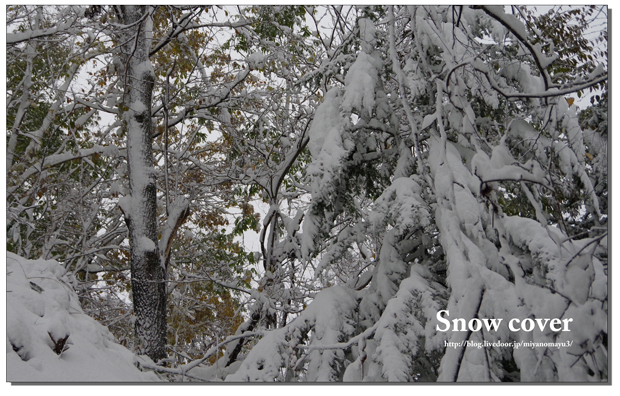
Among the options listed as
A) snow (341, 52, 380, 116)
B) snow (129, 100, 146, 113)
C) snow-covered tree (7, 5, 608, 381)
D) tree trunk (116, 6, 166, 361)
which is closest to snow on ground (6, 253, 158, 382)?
snow-covered tree (7, 5, 608, 381)

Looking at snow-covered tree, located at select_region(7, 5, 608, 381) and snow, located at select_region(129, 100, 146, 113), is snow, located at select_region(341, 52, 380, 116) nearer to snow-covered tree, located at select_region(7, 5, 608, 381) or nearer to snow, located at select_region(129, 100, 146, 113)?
snow-covered tree, located at select_region(7, 5, 608, 381)

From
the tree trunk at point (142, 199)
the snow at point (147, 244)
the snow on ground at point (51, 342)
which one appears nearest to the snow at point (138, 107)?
the tree trunk at point (142, 199)

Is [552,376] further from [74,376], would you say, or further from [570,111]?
[74,376]

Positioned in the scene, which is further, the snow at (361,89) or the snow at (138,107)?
the snow at (138,107)


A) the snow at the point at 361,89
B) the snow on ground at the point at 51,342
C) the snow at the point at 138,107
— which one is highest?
the snow at the point at 138,107

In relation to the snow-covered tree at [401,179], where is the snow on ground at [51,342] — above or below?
below

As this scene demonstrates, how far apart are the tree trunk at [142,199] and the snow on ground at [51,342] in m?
1.67

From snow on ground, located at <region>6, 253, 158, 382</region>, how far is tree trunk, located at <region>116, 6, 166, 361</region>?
5.48 feet

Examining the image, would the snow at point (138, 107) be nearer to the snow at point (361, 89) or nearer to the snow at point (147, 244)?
the snow at point (147, 244)

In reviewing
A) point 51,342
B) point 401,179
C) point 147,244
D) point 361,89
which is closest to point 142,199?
point 147,244

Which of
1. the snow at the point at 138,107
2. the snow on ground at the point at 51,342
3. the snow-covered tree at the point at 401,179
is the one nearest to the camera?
the snow-covered tree at the point at 401,179

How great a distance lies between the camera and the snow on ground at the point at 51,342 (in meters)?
2.26

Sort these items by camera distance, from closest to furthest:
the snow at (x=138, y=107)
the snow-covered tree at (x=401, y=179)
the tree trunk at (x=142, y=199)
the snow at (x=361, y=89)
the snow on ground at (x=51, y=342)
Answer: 1. the snow-covered tree at (x=401, y=179)
2. the snow on ground at (x=51, y=342)
3. the snow at (x=361, y=89)
4. the tree trunk at (x=142, y=199)
5. the snow at (x=138, y=107)
